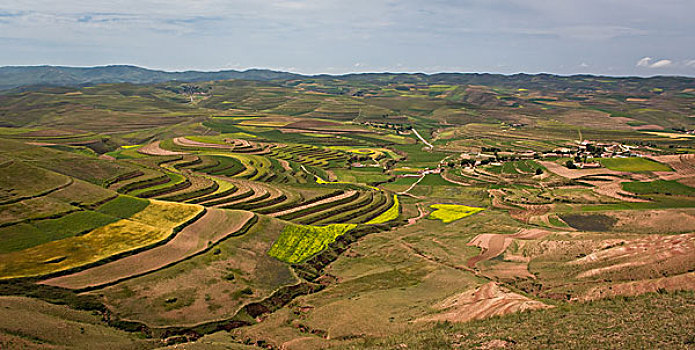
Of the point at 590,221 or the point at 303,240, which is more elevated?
the point at 590,221

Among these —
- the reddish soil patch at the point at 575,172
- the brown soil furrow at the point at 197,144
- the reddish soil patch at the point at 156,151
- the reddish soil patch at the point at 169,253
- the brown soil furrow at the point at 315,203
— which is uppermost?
the brown soil furrow at the point at 197,144

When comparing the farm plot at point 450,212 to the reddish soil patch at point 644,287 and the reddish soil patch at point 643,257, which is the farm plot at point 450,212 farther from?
the reddish soil patch at point 644,287

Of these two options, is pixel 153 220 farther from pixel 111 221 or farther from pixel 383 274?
pixel 383 274

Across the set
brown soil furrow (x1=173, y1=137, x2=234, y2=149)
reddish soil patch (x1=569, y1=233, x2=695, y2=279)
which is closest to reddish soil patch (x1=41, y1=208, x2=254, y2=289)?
reddish soil patch (x1=569, y1=233, x2=695, y2=279)

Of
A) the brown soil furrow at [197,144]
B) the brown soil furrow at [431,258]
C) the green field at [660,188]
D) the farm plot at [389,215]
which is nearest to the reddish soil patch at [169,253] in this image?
the farm plot at [389,215]

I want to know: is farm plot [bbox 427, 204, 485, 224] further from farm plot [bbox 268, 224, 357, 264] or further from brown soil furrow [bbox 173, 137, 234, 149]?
brown soil furrow [bbox 173, 137, 234, 149]

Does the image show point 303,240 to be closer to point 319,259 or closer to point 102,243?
point 319,259

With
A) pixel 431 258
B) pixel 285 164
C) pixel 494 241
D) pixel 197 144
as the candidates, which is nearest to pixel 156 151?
pixel 197 144
